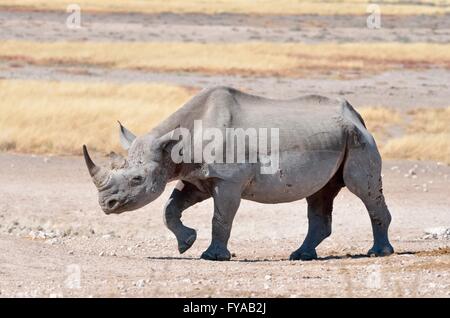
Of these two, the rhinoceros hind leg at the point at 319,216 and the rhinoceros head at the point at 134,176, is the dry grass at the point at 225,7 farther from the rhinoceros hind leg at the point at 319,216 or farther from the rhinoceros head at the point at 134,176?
the rhinoceros head at the point at 134,176

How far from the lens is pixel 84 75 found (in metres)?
40.1

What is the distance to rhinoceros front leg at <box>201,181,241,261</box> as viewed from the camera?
12.9m

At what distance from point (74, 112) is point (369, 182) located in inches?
548

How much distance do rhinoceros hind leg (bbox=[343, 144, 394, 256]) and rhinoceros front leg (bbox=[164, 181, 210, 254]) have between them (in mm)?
1643

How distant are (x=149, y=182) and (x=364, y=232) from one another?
463 cm

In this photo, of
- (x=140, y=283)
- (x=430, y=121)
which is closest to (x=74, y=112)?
(x=430, y=121)

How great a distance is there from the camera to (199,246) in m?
15.0

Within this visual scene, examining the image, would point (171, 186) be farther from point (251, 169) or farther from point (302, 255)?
point (251, 169)

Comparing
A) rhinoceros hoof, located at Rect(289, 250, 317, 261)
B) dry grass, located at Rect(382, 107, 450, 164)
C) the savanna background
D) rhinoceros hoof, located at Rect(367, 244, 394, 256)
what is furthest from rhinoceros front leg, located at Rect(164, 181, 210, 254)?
dry grass, located at Rect(382, 107, 450, 164)

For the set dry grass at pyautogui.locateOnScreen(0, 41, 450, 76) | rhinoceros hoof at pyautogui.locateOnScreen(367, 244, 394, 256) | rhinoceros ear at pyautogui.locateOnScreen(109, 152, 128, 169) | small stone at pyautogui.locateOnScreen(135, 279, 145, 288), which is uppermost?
dry grass at pyautogui.locateOnScreen(0, 41, 450, 76)

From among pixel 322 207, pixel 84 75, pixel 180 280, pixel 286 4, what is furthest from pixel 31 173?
pixel 286 4

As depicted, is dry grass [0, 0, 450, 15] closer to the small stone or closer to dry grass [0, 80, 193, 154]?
dry grass [0, 80, 193, 154]
